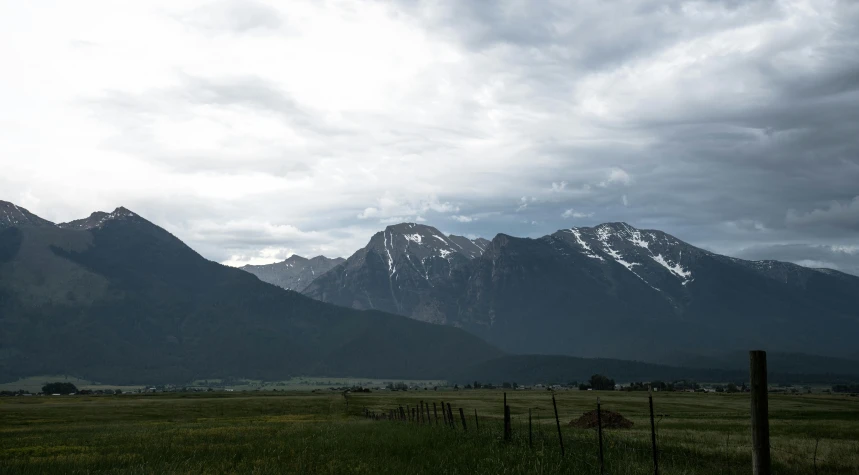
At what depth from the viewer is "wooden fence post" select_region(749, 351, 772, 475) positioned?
1409cm

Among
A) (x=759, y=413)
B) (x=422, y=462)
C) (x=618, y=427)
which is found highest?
(x=759, y=413)

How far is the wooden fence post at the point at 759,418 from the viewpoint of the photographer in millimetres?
14094

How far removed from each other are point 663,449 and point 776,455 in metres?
5.07

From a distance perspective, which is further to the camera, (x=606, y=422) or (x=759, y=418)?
(x=606, y=422)

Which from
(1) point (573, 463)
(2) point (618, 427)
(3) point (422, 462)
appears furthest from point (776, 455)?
(2) point (618, 427)

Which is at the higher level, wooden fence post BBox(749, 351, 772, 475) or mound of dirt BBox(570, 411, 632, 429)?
wooden fence post BBox(749, 351, 772, 475)

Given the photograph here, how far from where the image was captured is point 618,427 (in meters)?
57.4

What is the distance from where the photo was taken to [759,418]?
14.2m

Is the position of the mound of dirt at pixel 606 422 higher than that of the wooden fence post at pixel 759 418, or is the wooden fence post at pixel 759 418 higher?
the wooden fence post at pixel 759 418

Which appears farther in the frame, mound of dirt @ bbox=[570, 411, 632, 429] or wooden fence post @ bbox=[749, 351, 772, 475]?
mound of dirt @ bbox=[570, 411, 632, 429]

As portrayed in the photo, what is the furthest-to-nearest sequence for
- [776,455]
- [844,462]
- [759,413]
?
[776,455], [844,462], [759,413]

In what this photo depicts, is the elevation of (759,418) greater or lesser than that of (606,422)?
greater

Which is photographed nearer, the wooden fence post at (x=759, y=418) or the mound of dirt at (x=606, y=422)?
the wooden fence post at (x=759, y=418)

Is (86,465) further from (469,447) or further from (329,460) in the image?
(469,447)
